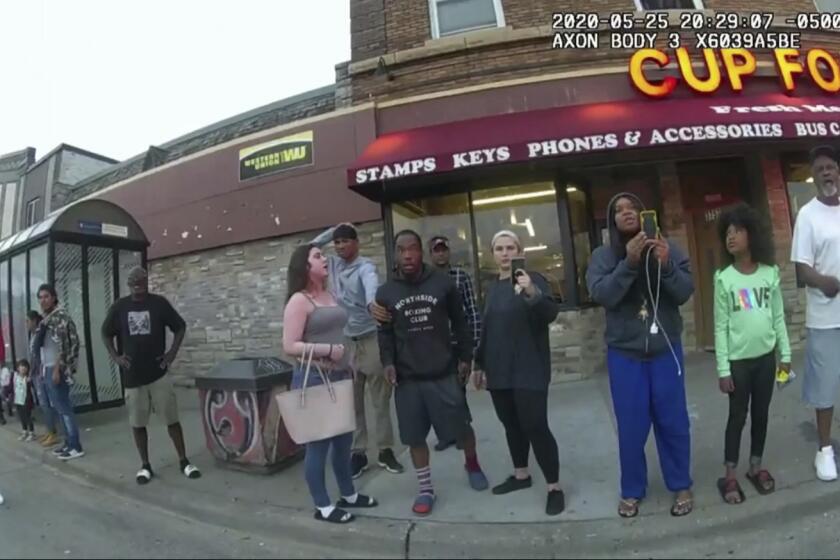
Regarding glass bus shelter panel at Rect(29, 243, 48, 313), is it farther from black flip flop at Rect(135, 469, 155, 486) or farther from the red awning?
the red awning

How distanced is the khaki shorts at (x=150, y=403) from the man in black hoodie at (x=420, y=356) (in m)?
2.18

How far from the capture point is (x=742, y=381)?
11.1 ft

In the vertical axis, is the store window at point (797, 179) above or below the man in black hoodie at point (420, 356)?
above

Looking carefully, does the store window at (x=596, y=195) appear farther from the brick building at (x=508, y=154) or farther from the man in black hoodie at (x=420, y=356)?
the man in black hoodie at (x=420, y=356)

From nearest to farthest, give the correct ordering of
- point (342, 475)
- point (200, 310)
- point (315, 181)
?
point (342, 475), point (315, 181), point (200, 310)

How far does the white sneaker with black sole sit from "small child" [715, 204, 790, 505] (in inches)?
222

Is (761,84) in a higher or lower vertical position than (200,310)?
higher

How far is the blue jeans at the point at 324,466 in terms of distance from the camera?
344cm

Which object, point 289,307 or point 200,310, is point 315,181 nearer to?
point 200,310

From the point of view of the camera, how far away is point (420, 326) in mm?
3537

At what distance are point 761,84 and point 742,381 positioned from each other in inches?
241

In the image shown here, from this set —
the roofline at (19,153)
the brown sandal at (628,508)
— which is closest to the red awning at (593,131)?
the brown sandal at (628,508)

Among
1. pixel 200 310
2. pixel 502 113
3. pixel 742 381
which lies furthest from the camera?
pixel 200 310

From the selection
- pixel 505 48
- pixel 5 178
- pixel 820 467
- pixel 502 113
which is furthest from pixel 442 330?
pixel 5 178
